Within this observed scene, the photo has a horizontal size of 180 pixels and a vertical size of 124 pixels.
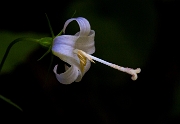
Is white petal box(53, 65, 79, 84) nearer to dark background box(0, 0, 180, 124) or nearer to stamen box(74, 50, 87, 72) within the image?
stamen box(74, 50, 87, 72)

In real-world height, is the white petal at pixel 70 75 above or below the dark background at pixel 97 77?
below

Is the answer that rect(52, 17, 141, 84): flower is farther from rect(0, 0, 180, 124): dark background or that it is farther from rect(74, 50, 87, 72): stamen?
rect(0, 0, 180, 124): dark background

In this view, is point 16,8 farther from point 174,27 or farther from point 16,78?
point 174,27

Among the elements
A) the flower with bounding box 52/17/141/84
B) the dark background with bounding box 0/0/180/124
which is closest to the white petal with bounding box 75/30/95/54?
the flower with bounding box 52/17/141/84

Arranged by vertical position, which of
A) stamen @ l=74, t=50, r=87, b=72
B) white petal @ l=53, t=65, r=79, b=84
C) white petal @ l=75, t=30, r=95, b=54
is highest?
white petal @ l=75, t=30, r=95, b=54

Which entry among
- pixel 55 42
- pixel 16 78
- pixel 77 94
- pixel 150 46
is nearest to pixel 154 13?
pixel 150 46

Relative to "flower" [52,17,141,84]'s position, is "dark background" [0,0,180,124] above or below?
above

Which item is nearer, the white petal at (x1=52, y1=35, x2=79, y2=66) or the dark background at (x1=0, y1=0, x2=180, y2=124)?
the white petal at (x1=52, y1=35, x2=79, y2=66)

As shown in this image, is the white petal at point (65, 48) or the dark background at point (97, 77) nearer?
the white petal at point (65, 48)

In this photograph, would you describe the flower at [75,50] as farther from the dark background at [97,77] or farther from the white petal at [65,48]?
the dark background at [97,77]

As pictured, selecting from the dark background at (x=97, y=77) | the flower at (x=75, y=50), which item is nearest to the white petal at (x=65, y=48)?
the flower at (x=75, y=50)
